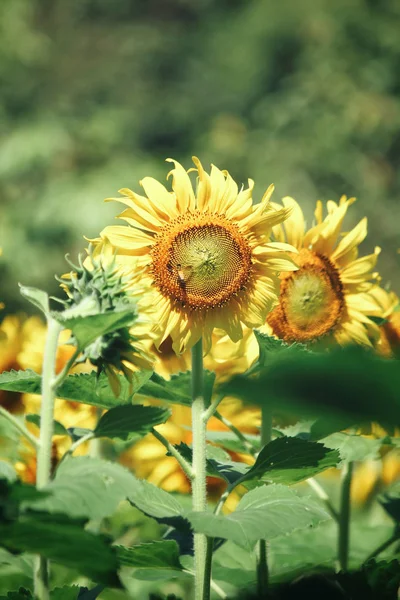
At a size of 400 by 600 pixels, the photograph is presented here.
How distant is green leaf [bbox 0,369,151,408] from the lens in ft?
1.66

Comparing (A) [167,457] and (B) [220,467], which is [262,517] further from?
(A) [167,457]

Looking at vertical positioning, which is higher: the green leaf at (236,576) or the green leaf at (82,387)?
the green leaf at (82,387)

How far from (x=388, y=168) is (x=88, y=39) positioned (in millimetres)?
4571

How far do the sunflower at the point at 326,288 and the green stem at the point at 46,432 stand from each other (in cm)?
32

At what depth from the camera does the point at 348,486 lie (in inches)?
27.8

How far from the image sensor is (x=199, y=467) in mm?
511

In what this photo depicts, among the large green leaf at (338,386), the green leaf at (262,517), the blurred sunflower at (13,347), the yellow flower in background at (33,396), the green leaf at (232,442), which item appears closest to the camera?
the large green leaf at (338,386)

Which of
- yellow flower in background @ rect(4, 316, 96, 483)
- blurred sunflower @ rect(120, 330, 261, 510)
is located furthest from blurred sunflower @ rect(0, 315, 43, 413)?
blurred sunflower @ rect(120, 330, 261, 510)

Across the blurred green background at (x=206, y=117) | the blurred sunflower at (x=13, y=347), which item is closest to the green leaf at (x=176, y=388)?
the blurred sunflower at (x=13, y=347)

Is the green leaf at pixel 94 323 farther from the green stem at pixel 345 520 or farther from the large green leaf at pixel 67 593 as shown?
the green stem at pixel 345 520

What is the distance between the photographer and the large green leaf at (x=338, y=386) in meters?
0.18

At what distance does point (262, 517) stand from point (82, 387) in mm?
140

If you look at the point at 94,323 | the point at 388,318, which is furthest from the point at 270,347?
the point at 388,318

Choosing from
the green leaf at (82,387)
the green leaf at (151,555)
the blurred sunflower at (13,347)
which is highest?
the blurred sunflower at (13,347)
